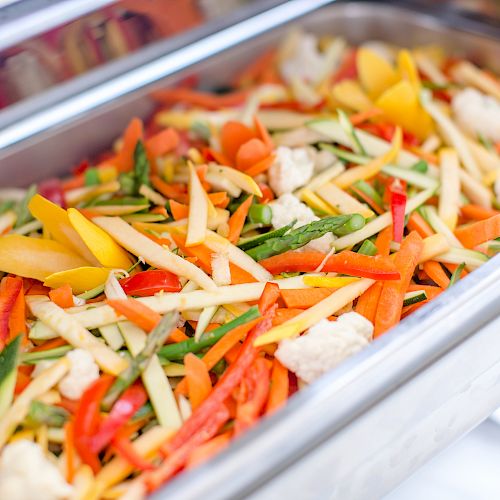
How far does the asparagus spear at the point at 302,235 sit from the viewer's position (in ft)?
4.77

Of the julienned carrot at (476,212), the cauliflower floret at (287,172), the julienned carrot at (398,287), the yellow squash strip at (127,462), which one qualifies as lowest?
the julienned carrot at (476,212)

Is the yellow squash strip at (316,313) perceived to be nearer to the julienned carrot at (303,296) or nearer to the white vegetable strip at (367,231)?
the julienned carrot at (303,296)

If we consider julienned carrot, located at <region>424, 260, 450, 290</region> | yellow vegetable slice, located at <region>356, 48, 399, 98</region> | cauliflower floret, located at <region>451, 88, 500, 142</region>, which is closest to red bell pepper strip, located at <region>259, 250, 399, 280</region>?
julienned carrot, located at <region>424, 260, 450, 290</region>

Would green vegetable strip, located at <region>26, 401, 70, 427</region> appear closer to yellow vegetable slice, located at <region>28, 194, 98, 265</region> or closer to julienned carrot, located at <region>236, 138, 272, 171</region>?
yellow vegetable slice, located at <region>28, 194, 98, 265</region>

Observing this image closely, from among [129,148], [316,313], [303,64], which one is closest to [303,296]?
[316,313]

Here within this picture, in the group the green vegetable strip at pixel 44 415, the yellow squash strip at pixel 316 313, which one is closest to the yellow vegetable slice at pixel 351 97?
the yellow squash strip at pixel 316 313

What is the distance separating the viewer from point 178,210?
1582mm

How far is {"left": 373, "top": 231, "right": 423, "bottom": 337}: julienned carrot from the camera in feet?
4.39

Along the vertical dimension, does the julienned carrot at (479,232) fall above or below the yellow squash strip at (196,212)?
below

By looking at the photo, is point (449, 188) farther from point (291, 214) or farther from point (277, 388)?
point (277, 388)

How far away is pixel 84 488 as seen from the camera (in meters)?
1.11

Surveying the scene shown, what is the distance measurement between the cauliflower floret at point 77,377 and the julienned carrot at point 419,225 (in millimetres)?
777

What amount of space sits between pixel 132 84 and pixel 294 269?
2.86 feet

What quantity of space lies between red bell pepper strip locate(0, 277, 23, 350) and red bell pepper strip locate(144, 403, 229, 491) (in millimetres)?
416
